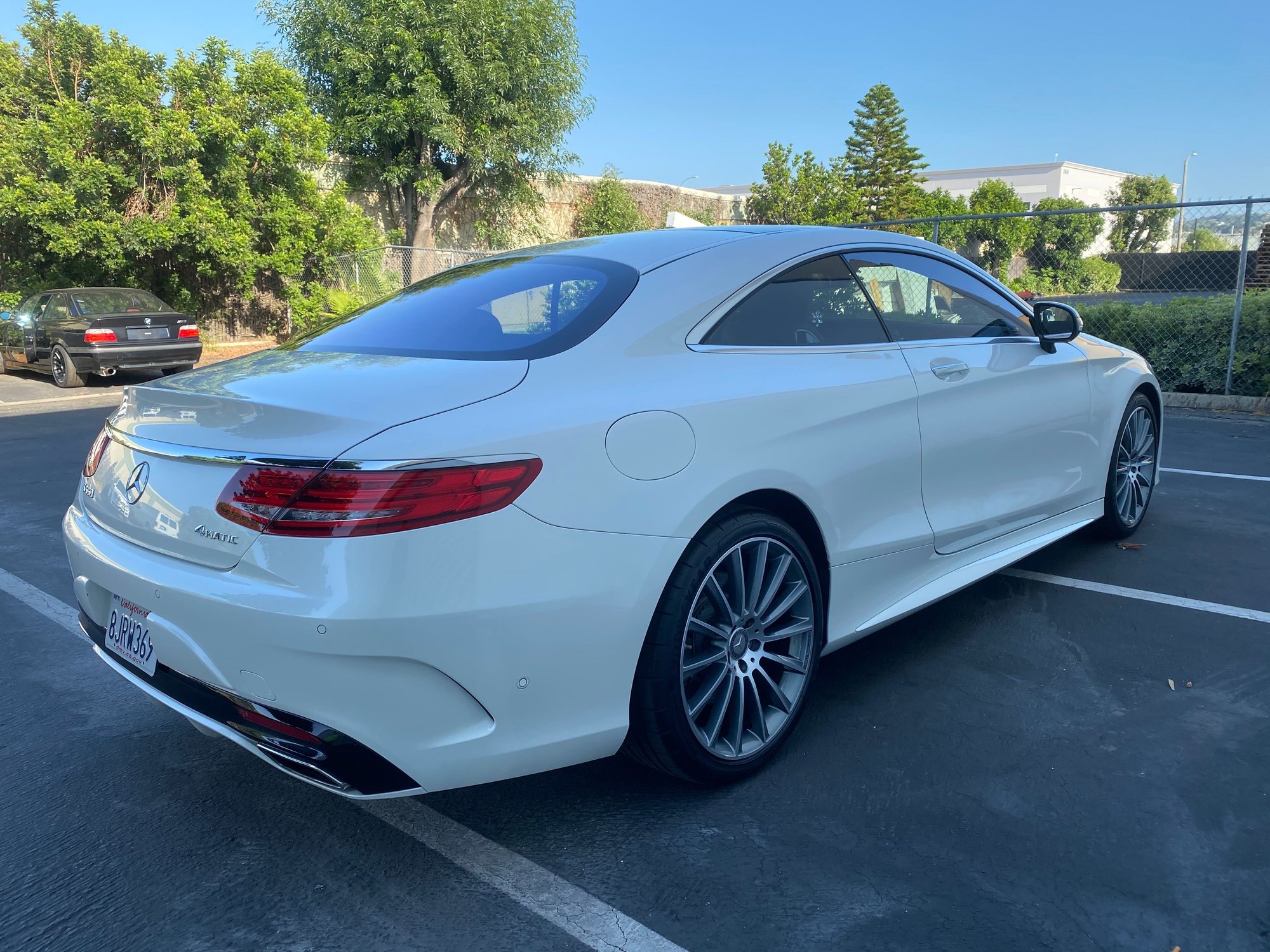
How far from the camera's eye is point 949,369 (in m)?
3.49

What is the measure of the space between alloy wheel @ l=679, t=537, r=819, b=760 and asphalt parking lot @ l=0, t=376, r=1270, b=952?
182 mm

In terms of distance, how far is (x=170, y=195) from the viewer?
56.6 ft

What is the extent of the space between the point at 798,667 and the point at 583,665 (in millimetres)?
871

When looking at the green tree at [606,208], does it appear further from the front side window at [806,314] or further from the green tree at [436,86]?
the front side window at [806,314]

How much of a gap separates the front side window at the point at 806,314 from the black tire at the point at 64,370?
43.4 ft

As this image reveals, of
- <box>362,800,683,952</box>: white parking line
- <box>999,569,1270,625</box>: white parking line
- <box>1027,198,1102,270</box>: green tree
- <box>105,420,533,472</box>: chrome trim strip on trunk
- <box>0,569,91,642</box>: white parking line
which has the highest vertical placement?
<box>1027,198,1102,270</box>: green tree

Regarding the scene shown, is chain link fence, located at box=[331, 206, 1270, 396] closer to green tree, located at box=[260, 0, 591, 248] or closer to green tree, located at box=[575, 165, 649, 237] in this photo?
green tree, located at box=[260, 0, 591, 248]

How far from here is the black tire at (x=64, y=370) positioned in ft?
44.4

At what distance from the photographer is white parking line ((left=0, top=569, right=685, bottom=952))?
2094 mm

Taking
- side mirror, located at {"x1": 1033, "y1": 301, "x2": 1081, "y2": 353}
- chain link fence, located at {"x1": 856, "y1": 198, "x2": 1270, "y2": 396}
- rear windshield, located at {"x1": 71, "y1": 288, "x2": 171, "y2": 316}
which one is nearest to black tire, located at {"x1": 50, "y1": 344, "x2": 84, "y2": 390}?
rear windshield, located at {"x1": 71, "y1": 288, "x2": 171, "y2": 316}

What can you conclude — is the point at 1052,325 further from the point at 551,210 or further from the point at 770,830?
the point at 551,210

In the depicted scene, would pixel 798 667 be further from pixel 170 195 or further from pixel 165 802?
pixel 170 195

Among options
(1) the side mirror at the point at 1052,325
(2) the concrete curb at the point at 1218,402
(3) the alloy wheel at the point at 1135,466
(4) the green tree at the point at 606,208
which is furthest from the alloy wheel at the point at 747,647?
(4) the green tree at the point at 606,208

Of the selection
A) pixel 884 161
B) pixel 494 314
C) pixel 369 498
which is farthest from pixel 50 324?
pixel 884 161
